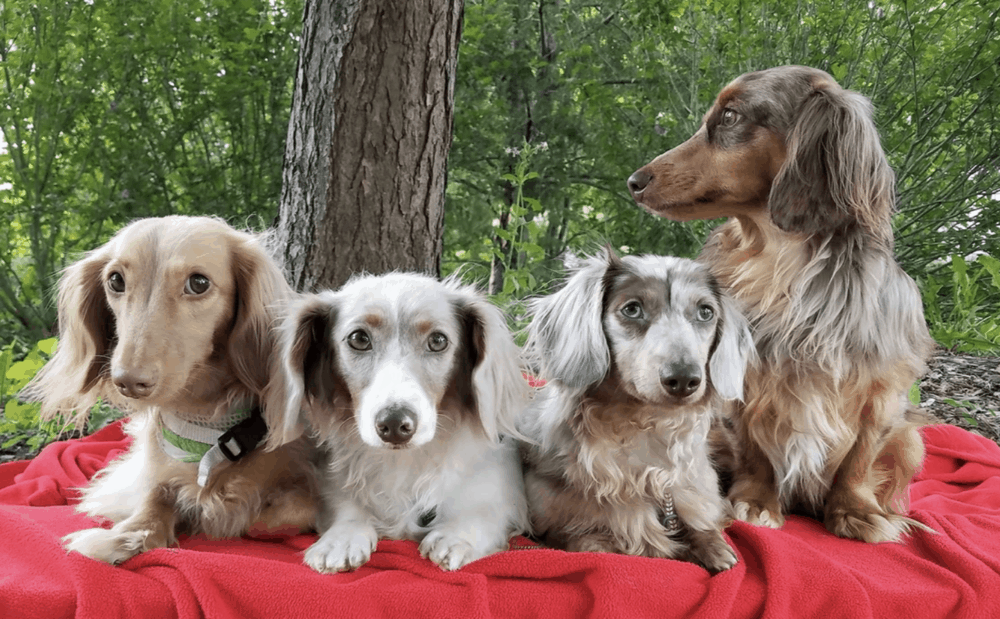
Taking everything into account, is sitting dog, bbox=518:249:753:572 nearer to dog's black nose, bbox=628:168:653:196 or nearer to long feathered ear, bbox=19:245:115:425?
dog's black nose, bbox=628:168:653:196

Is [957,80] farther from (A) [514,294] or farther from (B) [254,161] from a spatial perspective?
(B) [254,161]

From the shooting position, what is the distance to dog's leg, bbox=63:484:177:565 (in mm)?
1814

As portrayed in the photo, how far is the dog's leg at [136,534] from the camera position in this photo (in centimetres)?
181

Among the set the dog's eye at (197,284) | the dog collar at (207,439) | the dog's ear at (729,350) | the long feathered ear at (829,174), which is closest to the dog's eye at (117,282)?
the dog's eye at (197,284)

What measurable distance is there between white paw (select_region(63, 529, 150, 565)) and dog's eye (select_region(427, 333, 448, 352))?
0.84 meters

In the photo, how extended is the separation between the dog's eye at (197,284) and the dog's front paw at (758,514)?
162cm

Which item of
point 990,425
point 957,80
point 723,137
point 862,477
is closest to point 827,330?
point 862,477

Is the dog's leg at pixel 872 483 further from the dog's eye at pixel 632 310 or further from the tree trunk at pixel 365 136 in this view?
the tree trunk at pixel 365 136

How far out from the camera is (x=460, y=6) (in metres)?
3.18

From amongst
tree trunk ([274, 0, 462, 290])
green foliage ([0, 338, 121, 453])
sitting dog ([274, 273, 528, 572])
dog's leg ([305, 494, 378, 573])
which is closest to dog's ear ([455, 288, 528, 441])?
sitting dog ([274, 273, 528, 572])

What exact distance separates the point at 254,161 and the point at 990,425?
4.48m

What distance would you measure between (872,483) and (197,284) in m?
2.01

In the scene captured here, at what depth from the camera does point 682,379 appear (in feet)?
5.74

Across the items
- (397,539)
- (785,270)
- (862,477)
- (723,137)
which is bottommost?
(397,539)
